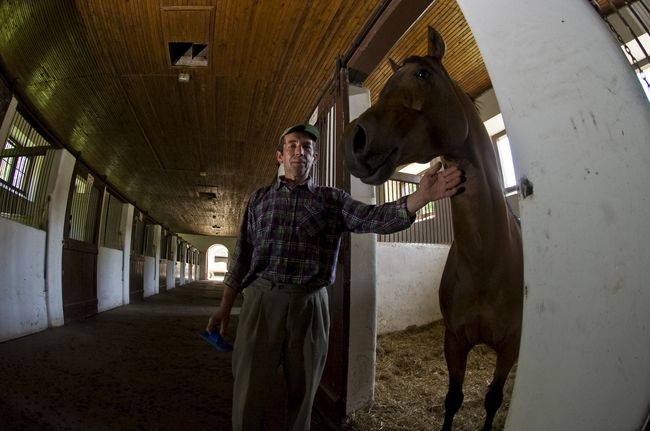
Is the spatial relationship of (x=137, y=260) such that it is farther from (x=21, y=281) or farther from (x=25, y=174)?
(x=21, y=281)

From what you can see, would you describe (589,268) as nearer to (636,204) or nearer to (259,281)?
(636,204)

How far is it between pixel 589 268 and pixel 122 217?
398 inches

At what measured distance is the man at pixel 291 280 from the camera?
1.49m

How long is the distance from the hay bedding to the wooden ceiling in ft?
9.25

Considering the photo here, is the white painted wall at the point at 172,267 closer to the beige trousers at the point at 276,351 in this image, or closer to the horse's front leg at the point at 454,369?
the beige trousers at the point at 276,351

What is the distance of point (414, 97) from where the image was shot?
1287 mm

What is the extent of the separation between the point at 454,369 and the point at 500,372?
239mm

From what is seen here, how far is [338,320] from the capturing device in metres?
2.30

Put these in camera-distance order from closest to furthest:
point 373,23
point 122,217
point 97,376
Result: 1. point 373,23
2. point 97,376
3. point 122,217

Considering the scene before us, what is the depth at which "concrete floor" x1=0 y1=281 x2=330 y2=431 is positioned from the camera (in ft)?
6.45

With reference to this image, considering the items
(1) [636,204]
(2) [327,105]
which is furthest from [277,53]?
(1) [636,204]

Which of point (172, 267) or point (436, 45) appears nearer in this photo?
point (436, 45)

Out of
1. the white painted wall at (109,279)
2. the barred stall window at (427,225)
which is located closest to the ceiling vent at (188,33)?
the barred stall window at (427,225)

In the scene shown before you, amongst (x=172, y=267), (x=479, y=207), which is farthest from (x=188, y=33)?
(x=172, y=267)
